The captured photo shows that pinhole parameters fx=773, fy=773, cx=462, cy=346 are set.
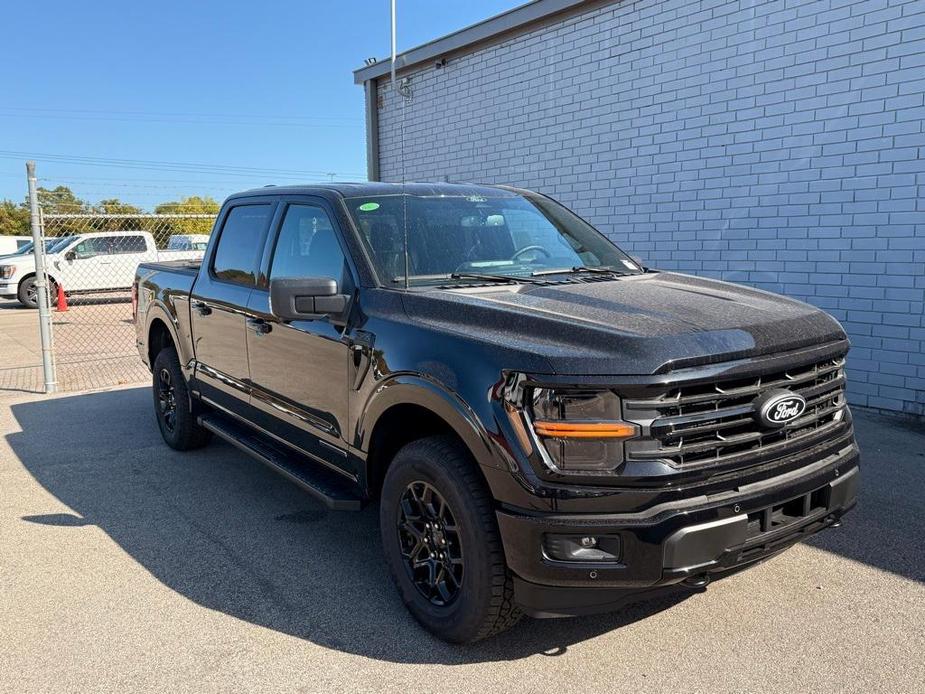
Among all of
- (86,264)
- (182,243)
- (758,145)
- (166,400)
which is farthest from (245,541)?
(182,243)

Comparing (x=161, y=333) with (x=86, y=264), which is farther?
(x=86, y=264)

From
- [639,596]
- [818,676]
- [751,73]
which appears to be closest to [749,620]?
[818,676]

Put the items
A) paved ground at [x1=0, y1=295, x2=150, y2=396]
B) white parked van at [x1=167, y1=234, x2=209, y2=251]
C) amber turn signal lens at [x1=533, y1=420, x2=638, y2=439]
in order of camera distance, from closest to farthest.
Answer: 1. amber turn signal lens at [x1=533, y1=420, x2=638, y2=439]
2. paved ground at [x1=0, y1=295, x2=150, y2=396]
3. white parked van at [x1=167, y1=234, x2=209, y2=251]

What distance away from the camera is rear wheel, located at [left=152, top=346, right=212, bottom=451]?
229 inches

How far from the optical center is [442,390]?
2.98 metres

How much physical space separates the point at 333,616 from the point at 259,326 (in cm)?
174

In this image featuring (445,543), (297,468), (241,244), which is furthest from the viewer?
(241,244)

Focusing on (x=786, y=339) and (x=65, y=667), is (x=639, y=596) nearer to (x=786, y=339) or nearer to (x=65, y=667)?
(x=786, y=339)

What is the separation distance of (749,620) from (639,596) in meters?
0.89

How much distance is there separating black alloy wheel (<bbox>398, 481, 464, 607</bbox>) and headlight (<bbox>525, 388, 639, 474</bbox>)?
570mm

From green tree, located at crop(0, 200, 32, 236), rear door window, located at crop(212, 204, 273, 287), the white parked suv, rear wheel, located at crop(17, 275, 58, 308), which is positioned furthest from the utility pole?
green tree, located at crop(0, 200, 32, 236)

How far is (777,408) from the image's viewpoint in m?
2.83

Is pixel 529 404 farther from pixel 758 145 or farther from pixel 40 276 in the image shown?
pixel 40 276

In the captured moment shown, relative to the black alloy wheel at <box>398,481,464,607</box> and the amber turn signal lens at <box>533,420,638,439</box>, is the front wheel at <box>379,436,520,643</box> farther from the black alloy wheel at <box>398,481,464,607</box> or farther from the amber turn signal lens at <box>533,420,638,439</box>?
the amber turn signal lens at <box>533,420,638,439</box>
